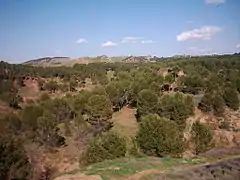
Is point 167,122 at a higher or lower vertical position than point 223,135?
higher

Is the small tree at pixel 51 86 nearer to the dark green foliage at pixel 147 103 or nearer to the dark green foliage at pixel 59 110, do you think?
the dark green foliage at pixel 59 110

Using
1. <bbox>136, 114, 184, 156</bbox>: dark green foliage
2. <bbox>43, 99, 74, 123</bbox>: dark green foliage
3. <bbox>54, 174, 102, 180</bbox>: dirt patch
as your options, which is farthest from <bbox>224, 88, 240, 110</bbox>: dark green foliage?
<bbox>54, 174, 102, 180</bbox>: dirt patch

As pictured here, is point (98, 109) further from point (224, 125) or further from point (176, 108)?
point (224, 125)

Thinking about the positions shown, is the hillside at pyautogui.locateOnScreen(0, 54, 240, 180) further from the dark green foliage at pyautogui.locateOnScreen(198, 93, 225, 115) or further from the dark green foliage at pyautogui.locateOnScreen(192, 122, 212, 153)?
the dark green foliage at pyautogui.locateOnScreen(192, 122, 212, 153)

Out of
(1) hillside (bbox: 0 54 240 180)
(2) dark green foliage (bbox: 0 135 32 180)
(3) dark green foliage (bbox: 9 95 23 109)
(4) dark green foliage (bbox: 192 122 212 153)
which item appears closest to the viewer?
(1) hillside (bbox: 0 54 240 180)

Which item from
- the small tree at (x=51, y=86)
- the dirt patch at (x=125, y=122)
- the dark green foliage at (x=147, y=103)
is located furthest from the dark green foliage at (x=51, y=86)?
the dark green foliage at (x=147, y=103)

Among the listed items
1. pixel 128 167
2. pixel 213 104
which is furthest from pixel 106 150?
pixel 213 104

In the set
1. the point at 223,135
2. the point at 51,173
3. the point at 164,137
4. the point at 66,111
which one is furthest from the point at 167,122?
the point at 66,111

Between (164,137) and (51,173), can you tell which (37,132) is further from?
(164,137)
